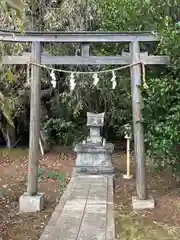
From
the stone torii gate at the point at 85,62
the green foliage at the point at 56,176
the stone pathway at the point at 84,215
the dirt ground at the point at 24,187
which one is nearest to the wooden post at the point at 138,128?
the stone torii gate at the point at 85,62

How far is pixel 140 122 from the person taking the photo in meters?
6.14

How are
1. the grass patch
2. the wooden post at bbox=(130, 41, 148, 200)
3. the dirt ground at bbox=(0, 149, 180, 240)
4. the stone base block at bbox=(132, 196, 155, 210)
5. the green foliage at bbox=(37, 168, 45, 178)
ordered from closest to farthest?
the grass patch < the dirt ground at bbox=(0, 149, 180, 240) < the stone base block at bbox=(132, 196, 155, 210) < the wooden post at bbox=(130, 41, 148, 200) < the green foliage at bbox=(37, 168, 45, 178)

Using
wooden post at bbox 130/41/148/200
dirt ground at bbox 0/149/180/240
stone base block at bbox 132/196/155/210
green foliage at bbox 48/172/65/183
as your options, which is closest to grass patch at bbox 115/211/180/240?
dirt ground at bbox 0/149/180/240

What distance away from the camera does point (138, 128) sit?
6.17m

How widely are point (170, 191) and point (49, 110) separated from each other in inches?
311

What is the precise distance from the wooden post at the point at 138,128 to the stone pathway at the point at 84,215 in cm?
57

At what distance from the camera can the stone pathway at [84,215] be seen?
14.7ft

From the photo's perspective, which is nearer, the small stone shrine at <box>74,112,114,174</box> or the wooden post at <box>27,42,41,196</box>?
the wooden post at <box>27,42,41,196</box>

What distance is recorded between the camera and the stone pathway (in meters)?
4.47

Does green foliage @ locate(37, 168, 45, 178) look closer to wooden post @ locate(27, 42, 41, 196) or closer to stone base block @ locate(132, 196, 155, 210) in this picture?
wooden post @ locate(27, 42, 41, 196)

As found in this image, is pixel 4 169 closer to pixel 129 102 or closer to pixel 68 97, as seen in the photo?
pixel 68 97

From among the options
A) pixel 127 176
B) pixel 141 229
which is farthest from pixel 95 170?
pixel 141 229

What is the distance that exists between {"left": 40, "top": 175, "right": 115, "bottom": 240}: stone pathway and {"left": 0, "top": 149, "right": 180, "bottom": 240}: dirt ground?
0.19 metres

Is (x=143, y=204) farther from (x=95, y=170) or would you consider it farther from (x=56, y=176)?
(x=56, y=176)
